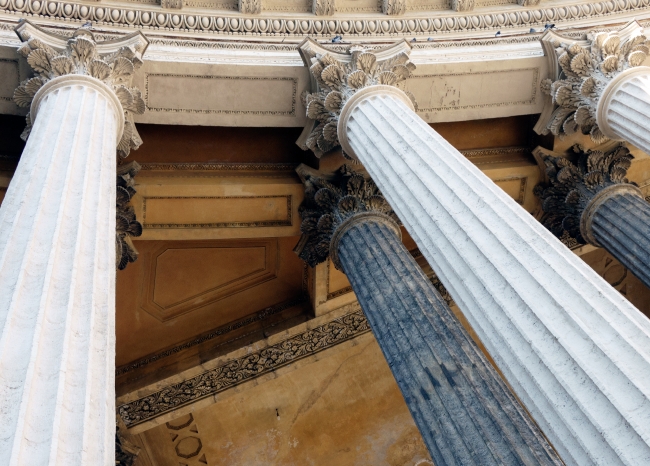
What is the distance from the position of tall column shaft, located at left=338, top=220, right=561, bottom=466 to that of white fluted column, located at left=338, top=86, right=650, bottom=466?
93 cm

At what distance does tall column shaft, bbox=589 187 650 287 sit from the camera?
916cm

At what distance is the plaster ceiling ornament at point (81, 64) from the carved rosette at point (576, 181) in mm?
6619

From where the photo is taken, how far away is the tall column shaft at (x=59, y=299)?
138 inches

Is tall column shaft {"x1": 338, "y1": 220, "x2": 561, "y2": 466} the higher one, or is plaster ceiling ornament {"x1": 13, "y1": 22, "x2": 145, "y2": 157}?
plaster ceiling ornament {"x1": 13, "y1": 22, "x2": 145, "y2": 157}

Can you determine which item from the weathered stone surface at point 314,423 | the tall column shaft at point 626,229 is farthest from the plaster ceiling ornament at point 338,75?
the weathered stone surface at point 314,423

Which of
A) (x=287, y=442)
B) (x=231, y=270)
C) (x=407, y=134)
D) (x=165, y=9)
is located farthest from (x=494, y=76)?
(x=287, y=442)

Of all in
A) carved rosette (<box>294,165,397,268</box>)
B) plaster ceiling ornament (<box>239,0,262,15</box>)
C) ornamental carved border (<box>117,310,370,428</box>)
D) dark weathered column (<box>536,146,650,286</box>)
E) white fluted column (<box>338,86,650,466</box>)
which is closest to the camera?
white fluted column (<box>338,86,650,466</box>)

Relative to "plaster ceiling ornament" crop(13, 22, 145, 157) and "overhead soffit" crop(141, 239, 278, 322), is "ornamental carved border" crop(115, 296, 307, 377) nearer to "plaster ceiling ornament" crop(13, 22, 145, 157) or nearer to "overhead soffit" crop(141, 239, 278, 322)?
"overhead soffit" crop(141, 239, 278, 322)

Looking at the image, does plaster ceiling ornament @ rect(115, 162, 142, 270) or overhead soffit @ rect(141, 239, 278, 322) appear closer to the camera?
plaster ceiling ornament @ rect(115, 162, 142, 270)

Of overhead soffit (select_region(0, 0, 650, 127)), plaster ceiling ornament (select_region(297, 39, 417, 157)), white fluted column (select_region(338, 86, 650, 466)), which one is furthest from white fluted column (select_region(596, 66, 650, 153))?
white fluted column (select_region(338, 86, 650, 466))

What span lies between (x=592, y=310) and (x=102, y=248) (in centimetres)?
361

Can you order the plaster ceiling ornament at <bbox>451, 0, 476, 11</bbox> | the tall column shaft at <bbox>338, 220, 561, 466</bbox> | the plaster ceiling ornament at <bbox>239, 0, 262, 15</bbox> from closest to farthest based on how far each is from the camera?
the tall column shaft at <bbox>338, 220, 561, 466</bbox> < the plaster ceiling ornament at <bbox>239, 0, 262, 15</bbox> < the plaster ceiling ornament at <bbox>451, 0, 476, 11</bbox>

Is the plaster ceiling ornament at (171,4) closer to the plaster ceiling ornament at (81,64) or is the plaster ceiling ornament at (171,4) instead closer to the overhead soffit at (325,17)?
the overhead soffit at (325,17)

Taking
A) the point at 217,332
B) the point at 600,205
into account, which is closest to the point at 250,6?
the point at 217,332
